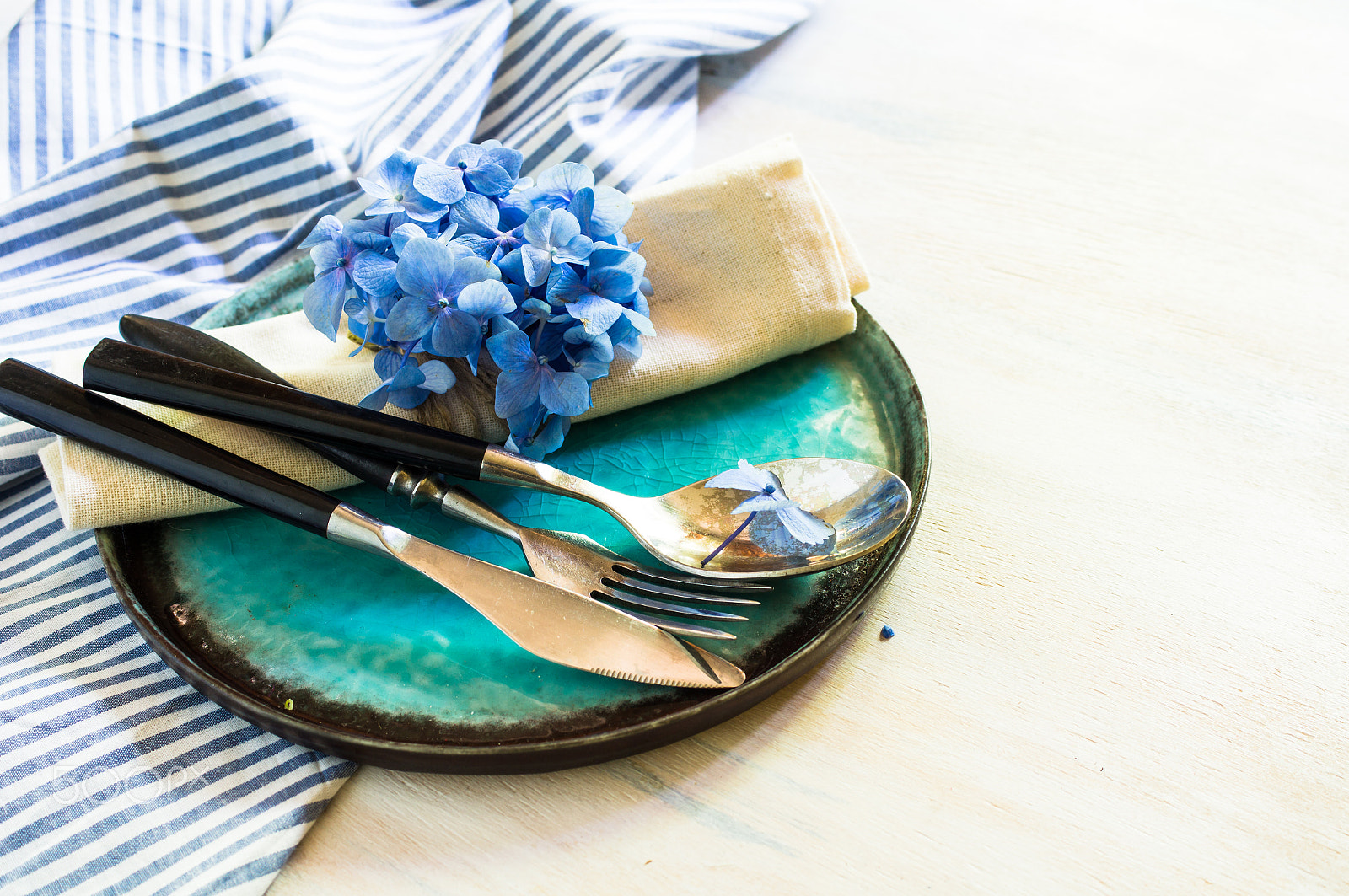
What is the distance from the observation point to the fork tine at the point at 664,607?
38cm

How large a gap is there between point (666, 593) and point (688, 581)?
0.04 feet

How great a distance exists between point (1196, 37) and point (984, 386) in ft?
1.71

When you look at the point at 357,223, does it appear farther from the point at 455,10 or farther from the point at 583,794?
the point at 455,10

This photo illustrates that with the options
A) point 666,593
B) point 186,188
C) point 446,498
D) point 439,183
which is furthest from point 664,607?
point 186,188

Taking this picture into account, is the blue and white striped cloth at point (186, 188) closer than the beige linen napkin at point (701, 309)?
Yes

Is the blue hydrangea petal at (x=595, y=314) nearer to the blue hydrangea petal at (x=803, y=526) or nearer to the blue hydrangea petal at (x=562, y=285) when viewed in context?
the blue hydrangea petal at (x=562, y=285)

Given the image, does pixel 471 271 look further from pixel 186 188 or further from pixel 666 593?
pixel 186 188

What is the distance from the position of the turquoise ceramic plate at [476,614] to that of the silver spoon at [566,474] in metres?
0.02

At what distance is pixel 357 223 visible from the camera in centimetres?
42

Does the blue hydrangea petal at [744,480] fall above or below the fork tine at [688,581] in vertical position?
above

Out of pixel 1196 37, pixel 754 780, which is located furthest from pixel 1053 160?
pixel 754 780

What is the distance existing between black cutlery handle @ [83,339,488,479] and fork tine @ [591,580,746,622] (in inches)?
3.2

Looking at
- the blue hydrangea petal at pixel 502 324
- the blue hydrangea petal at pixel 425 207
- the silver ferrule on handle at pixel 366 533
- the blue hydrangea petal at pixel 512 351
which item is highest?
the blue hydrangea petal at pixel 425 207

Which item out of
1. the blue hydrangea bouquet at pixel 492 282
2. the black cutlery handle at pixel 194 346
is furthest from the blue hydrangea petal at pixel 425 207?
the black cutlery handle at pixel 194 346
